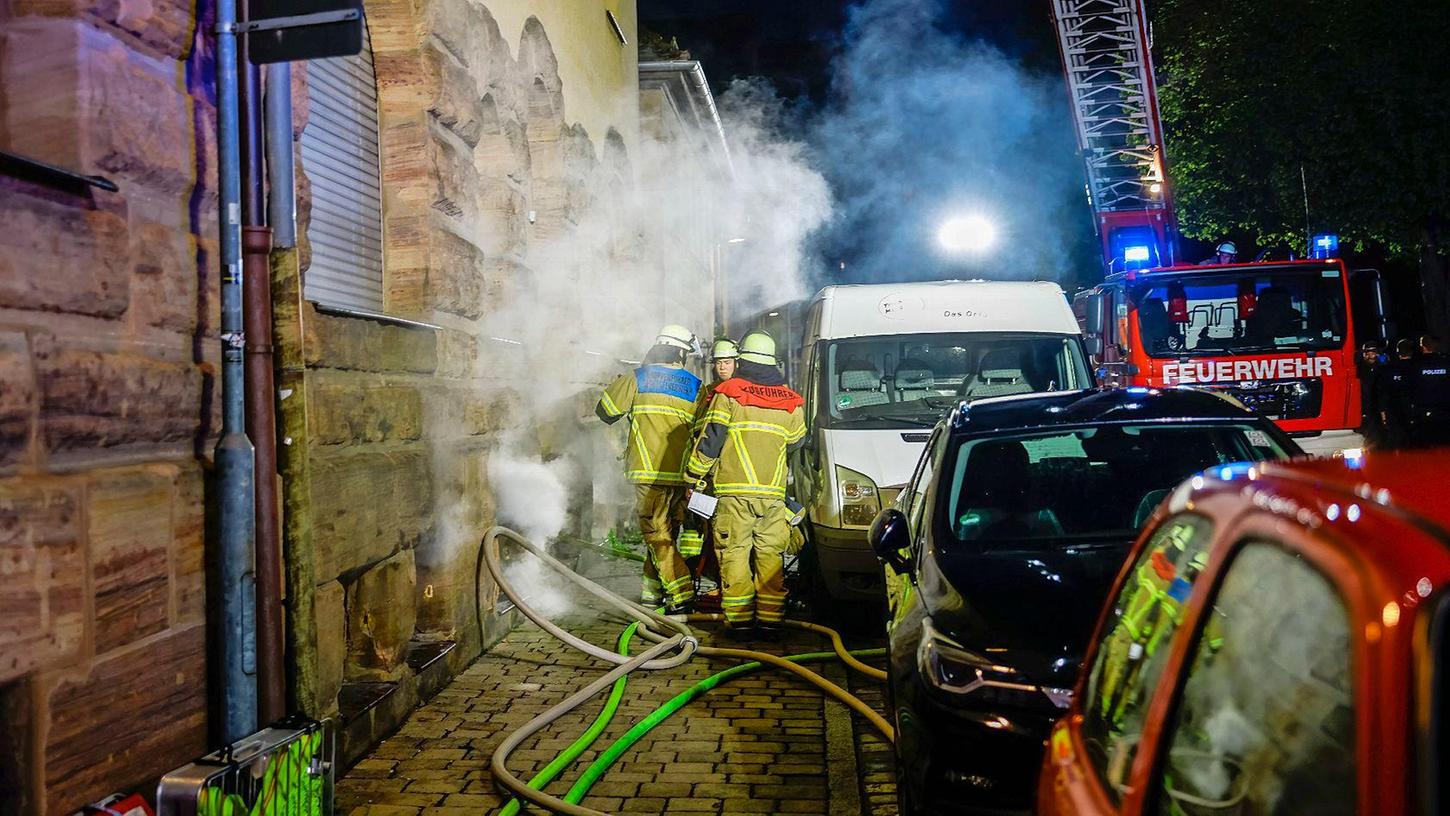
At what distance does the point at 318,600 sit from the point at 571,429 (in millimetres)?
5177

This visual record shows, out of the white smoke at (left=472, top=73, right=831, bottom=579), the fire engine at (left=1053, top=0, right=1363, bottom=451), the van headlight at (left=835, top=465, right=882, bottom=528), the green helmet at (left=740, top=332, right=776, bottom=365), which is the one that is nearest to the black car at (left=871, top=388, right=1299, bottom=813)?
the van headlight at (left=835, top=465, right=882, bottom=528)

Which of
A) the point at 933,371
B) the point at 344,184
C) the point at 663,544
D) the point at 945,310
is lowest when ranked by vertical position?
the point at 663,544

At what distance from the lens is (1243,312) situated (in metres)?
11.6

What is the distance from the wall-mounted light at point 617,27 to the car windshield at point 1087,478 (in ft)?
31.2

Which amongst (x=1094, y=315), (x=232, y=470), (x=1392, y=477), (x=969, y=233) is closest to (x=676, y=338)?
(x=232, y=470)

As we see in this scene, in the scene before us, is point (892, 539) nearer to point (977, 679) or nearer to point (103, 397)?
point (977, 679)

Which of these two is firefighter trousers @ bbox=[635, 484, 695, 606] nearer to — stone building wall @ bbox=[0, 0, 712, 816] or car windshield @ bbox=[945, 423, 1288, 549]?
stone building wall @ bbox=[0, 0, 712, 816]

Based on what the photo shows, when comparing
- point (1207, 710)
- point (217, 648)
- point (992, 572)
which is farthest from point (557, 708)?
point (1207, 710)

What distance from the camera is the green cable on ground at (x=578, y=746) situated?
14.3 feet

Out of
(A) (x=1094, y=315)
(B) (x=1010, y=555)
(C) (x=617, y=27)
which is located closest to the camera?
(B) (x=1010, y=555)

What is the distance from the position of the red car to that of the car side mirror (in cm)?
260

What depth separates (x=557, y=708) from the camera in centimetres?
543

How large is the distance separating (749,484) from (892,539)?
9.00ft

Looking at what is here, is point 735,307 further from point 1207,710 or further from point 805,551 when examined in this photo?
point 1207,710
